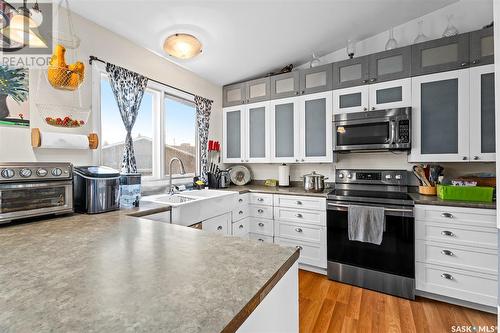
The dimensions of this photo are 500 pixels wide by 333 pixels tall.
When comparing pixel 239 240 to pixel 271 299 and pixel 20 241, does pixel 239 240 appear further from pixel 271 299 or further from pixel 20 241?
pixel 20 241

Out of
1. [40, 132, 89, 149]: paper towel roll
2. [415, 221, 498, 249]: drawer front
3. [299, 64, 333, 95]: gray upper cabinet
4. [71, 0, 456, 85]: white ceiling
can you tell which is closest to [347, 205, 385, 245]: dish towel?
[415, 221, 498, 249]: drawer front

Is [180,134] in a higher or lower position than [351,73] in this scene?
lower

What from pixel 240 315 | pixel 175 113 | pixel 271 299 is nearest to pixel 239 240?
pixel 271 299

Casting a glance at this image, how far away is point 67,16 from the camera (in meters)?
1.74

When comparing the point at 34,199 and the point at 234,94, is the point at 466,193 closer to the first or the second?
the point at 234,94

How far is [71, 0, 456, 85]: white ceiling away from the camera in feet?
6.21

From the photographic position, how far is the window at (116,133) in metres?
2.10

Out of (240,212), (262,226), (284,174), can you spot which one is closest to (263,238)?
(262,226)

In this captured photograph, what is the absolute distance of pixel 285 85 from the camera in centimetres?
302

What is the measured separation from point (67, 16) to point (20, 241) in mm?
1675

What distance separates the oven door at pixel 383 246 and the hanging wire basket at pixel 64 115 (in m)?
2.35

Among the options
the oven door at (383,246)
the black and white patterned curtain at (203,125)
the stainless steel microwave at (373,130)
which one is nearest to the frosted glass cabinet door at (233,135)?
the black and white patterned curtain at (203,125)

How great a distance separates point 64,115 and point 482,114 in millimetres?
3456

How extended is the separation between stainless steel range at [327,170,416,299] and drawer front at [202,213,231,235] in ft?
3.49
